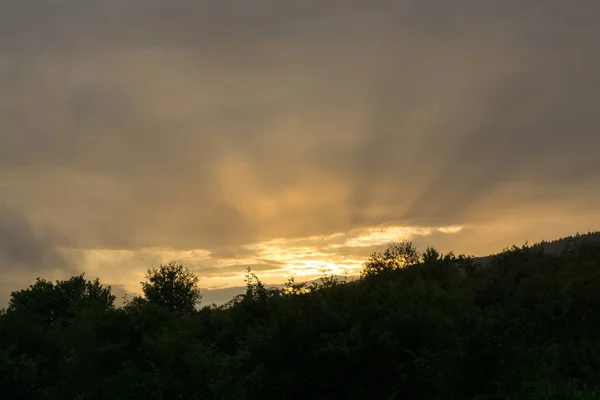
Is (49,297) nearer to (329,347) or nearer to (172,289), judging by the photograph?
(172,289)

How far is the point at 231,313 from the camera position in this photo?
84.8 feet

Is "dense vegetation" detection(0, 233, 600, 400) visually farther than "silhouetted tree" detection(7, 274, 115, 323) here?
No

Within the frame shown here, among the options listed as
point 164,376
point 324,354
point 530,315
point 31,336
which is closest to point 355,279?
point 324,354

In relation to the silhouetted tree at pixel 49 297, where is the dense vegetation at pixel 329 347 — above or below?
below

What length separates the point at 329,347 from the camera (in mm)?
16719

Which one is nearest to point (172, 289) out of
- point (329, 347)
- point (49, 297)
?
point (49, 297)

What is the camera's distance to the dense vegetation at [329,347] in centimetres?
1714

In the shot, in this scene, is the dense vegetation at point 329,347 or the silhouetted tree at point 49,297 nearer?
the dense vegetation at point 329,347

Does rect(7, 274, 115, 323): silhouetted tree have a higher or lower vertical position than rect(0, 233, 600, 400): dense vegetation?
higher

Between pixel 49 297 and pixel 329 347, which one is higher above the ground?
pixel 49 297

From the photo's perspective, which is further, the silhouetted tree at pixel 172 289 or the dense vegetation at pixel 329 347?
the silhouetted tree at pixel 172 289

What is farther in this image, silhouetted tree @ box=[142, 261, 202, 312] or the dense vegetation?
silhouetted tree @ box=[142, 261, 202, 312]

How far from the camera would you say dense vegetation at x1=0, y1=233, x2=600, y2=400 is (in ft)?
56.2

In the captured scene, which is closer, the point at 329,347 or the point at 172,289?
the point at 329,347
